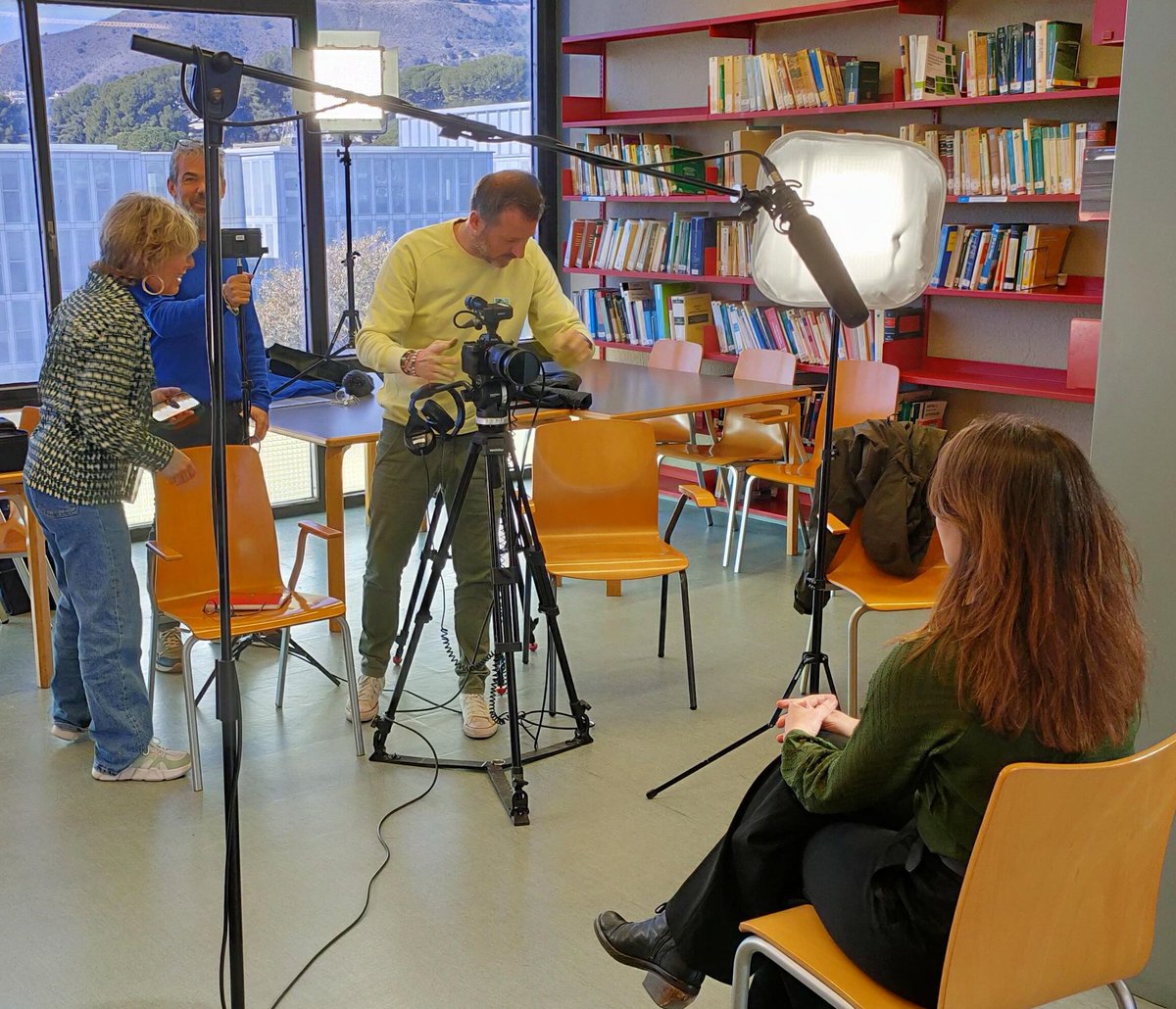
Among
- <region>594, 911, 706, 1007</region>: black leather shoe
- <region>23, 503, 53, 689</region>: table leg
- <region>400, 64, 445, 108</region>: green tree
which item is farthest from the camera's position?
<region>400, 64, 445, 108</region>: green tree

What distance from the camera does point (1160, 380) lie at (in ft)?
7.13

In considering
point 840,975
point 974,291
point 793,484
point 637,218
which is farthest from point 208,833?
point 637,218

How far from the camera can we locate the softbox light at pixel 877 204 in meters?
3.01

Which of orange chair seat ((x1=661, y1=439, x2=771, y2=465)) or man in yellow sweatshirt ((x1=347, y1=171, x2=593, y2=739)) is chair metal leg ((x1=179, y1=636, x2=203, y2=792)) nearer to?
man in yellow sweatshirt ((x1=347, y1=171, x2=593, y2=739))

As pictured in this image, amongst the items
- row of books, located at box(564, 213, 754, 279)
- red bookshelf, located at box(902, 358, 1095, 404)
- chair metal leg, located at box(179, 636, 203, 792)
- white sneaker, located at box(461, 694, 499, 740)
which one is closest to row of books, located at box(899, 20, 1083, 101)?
row of books, located at box(564, 213, 754, 279)

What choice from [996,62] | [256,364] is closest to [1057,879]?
[256,364]

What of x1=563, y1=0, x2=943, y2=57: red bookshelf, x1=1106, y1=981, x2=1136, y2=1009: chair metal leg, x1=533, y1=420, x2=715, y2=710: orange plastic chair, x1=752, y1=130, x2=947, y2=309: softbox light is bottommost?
x1=1106, y1=981, x2=1136, y2=1009: chair metal leg

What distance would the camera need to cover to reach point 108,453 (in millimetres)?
2957

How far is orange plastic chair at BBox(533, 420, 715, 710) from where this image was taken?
12.5ft

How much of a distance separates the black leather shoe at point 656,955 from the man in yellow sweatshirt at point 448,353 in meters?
1.21

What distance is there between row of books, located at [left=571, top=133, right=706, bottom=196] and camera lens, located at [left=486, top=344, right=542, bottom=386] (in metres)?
3.17

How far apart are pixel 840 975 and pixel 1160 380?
1.14 metres

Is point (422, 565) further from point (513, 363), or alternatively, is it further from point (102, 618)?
point (102, 618)

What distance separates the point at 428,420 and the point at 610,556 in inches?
36.3
